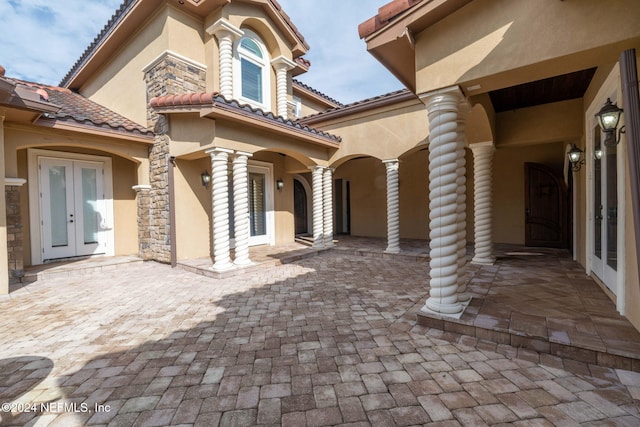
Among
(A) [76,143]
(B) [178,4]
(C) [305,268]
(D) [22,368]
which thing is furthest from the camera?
(B) [178,4]

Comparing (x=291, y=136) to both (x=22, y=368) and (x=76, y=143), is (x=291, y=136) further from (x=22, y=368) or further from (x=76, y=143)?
(x=22, y=368)

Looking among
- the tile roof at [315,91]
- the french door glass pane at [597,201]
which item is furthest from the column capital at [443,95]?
the tile roof at [315,91]

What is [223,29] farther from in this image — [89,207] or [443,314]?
[443,314]

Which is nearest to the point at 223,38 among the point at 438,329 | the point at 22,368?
the point at 22,368

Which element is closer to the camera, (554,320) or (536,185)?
(554,320)

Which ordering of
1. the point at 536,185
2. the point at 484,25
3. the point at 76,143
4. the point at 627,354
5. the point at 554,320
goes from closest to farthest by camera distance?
the point at 627,354 → the point at 484,25 → the point at 554,320 → the point at 76,143 → the point at 536,185

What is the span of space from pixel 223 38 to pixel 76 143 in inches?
179

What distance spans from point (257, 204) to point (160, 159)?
10.3 feet

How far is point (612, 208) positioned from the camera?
3961 millimetres

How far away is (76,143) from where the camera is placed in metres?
6.32

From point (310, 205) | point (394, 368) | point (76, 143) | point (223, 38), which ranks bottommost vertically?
point (394, 368)

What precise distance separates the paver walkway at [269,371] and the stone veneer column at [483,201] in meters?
2.78

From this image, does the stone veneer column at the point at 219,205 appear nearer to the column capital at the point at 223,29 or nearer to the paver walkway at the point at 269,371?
the paver walkway at the point at 269,371

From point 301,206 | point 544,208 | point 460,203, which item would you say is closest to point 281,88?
point 301,206
